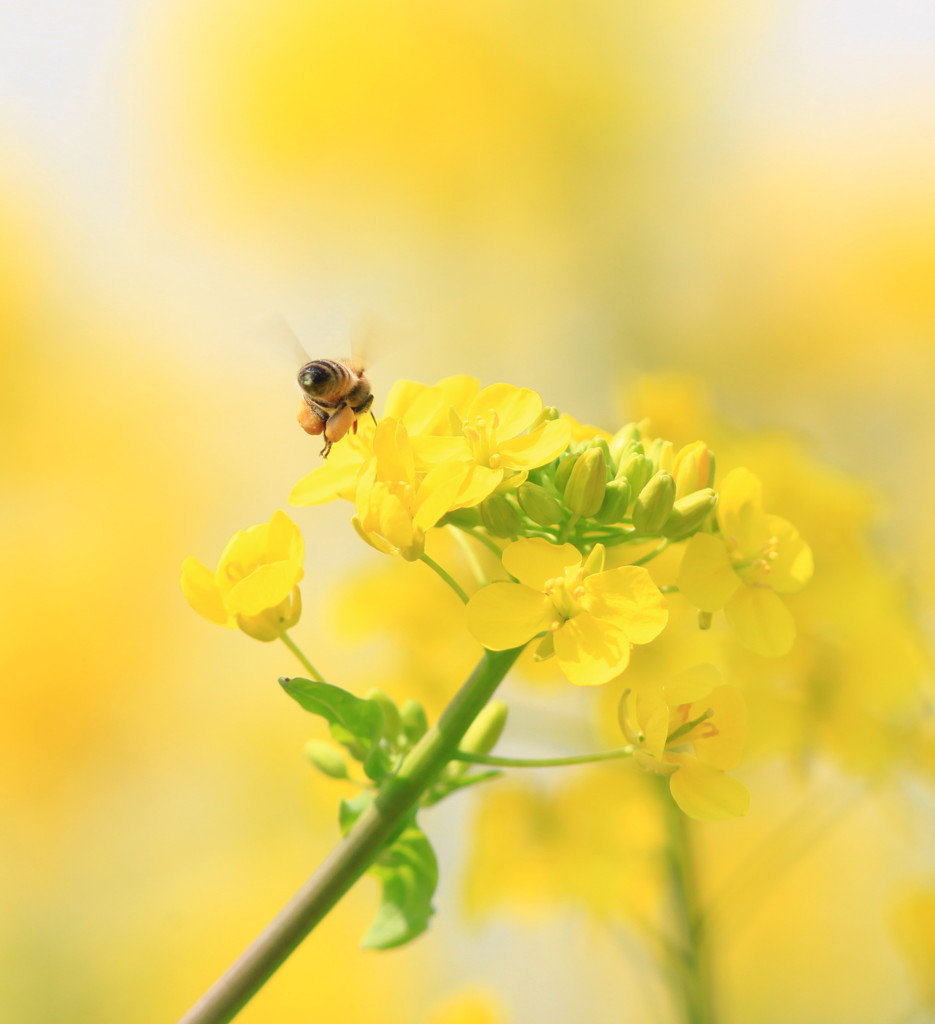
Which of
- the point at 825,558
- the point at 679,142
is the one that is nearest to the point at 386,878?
the point at 825,558

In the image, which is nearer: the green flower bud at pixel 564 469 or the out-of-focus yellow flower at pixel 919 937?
the green flower bud at pixel 564 469

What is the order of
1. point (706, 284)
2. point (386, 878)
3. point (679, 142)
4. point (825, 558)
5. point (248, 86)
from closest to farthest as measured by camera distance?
1. point (386, 878)
2. point (825, 558)
3. point (706, 284)
4. point (679, 142)
5. point (248, 86)

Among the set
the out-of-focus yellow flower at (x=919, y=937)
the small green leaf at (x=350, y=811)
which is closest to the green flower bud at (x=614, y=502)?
the small green leaf at (x=350, y=811)

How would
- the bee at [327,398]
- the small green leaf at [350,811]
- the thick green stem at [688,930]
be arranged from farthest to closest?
1. the thick green stem at [688,930]
2. the bee at [327,398]
3. the small green leaf at [350,811]

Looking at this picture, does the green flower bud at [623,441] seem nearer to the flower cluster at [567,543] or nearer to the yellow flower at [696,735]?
the flower cluster at [567,543]

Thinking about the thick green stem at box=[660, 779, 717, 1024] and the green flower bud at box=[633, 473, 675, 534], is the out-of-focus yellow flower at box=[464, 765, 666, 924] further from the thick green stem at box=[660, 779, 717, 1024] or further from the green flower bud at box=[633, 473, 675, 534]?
the green flower bud at box=[633, 473, 675, 534]

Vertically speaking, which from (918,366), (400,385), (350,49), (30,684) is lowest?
(918,366)

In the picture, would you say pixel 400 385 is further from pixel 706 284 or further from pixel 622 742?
pixel 706 284
